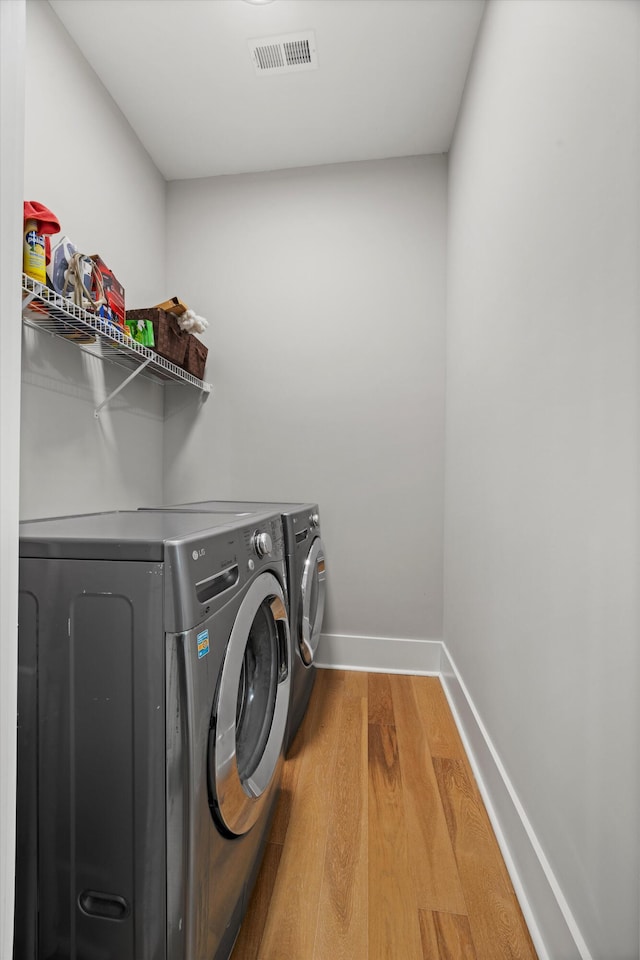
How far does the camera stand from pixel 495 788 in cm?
127

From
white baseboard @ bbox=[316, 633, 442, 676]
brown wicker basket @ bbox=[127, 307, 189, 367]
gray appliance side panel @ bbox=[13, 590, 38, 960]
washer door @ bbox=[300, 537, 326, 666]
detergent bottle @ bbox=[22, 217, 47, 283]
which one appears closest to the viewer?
gray appliance side panel @ bbox=[13, 590, 38, 960]

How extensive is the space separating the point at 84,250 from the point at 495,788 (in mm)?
2270

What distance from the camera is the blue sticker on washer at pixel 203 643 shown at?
2.46ft

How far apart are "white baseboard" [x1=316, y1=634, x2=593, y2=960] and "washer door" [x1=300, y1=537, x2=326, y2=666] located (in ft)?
1.74

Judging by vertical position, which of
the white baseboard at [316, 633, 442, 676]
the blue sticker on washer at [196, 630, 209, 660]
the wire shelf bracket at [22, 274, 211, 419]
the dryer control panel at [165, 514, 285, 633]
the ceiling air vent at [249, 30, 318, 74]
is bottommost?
the white baseboard at [316, 633, 442, 676]

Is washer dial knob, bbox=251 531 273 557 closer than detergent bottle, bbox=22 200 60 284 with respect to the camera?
Yes

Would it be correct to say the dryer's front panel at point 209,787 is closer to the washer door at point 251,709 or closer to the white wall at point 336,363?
the washer door at point 251,709

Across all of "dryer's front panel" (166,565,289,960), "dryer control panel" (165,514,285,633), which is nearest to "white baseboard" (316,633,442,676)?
"dryer's front panel" (166,565,289,960)

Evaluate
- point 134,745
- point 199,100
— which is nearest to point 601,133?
point 134,745

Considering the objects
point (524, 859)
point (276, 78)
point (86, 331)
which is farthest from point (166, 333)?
point (524, 859)

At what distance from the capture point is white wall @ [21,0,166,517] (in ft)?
4.87

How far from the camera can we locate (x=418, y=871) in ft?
3.71

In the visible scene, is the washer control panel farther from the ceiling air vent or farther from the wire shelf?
the ceiling air vent

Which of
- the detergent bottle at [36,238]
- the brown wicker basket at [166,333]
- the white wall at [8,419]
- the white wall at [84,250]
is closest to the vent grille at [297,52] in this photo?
the white wall at [84,250]
